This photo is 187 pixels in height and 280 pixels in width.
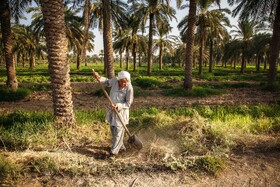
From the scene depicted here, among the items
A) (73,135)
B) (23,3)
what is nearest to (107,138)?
(73,135)

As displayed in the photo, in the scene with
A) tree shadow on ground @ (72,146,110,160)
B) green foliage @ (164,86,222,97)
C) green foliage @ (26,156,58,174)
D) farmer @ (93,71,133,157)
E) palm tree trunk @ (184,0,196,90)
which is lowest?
tree shadow on ground @ (72,146,110,160)

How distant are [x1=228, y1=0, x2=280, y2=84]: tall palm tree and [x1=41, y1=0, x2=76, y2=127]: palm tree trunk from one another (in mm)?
13683

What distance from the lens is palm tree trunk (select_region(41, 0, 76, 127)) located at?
204 inches

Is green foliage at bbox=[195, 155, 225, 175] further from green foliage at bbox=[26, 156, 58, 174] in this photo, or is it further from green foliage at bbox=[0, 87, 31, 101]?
green foliage at bbox=[0, 87, 31, 101]

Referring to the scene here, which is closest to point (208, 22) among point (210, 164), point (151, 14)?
point (151, 14)

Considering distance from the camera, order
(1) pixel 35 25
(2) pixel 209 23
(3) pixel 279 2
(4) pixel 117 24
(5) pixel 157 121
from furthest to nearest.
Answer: (2) pixel 209 23
(1) pixel 35 25
(4) pixel 117 24
(3) pixel 279 2
(5) pixel 157 121

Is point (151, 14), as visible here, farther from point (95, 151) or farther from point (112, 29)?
point (95, 151)

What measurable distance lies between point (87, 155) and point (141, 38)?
2799 centimetres

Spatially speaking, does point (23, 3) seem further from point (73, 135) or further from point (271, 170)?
point (271, 170)

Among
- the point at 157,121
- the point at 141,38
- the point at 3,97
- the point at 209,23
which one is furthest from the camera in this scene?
the point at 141,38

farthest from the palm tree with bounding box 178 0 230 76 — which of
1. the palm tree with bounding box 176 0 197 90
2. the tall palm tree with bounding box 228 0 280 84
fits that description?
the palm tree with bounding box 176 0 197 90

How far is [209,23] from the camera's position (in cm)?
2386

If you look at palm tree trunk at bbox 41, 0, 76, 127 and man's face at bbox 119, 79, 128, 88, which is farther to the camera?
palm tree trunk at bbox 41, 0, 76, 127

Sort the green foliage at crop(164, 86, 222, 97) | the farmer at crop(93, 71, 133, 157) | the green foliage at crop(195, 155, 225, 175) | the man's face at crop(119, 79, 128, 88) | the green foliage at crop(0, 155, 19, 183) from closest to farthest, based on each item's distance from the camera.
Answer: the green foliage at crop(0, 155, 19, 183), the green foliage at crop(195, 155, 225, 175), the man's face at crop(119, 79, 128, 88), the farmer at crop(93, 71, 133, 157), the green foliage at crop(164, 86, 222, 97)
